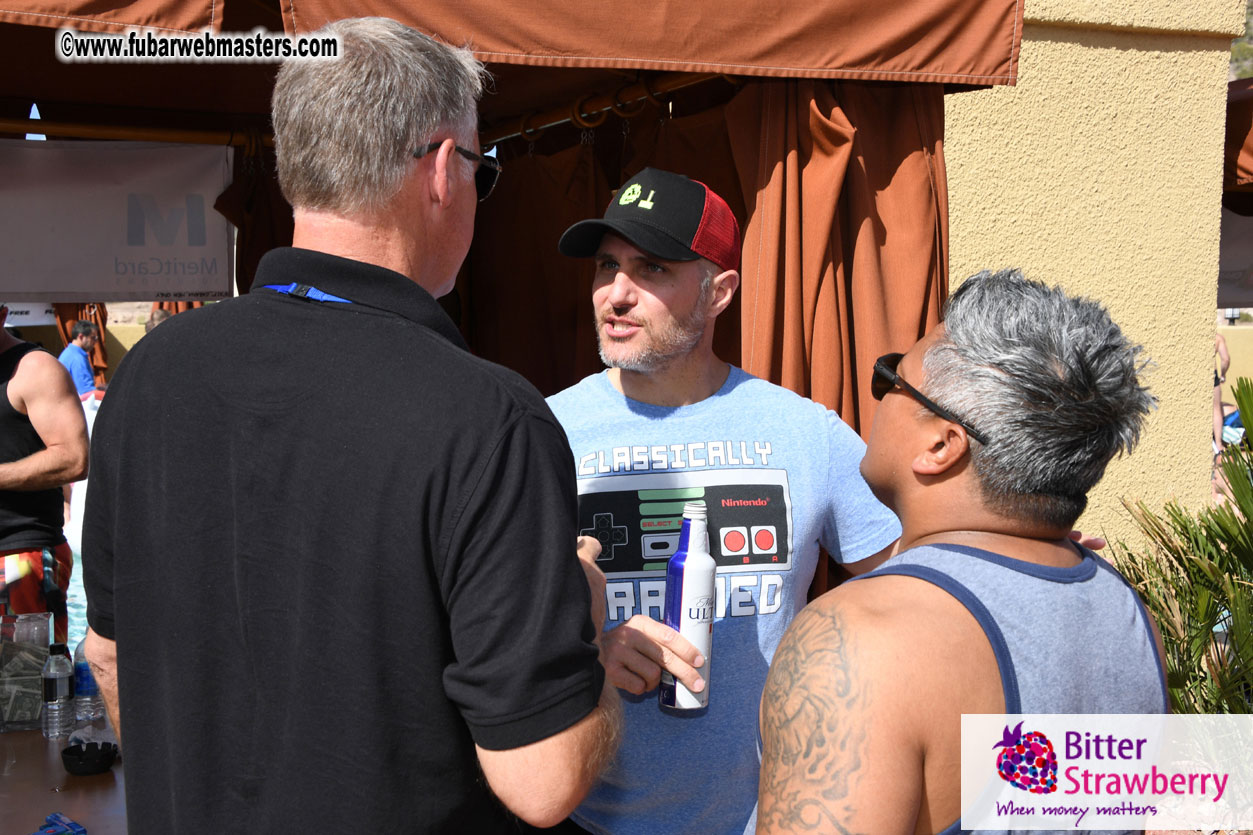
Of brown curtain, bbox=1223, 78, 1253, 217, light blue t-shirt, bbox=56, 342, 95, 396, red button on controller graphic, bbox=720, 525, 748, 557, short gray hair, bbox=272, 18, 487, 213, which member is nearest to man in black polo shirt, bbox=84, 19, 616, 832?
short gray hair, bbox=272, 18, 487, 213

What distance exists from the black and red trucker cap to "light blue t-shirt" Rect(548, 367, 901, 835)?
1.09 feet

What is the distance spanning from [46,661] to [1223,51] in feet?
17.6

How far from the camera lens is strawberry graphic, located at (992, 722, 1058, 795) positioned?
117 centimetres

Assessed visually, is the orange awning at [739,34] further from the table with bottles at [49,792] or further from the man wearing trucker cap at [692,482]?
the table with bottles at [49,792]

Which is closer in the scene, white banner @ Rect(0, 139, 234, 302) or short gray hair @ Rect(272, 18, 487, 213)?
short gray hair @ Rect(272, 18, 487, 213)

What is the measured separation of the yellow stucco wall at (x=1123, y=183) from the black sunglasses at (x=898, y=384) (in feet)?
9.70

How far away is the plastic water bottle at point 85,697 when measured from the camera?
8.89 ft

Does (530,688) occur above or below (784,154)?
below

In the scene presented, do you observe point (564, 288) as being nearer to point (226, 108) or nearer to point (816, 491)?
point (226, 108)

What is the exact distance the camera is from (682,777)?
1.92 m

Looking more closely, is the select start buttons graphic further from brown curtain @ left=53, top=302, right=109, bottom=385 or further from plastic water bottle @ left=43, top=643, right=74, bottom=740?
brown curtain @ left=53, top=302, right=109, bottom=385

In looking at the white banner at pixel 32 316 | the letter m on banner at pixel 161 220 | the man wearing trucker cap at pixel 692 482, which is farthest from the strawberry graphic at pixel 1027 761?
the white banner at pixel 32 316

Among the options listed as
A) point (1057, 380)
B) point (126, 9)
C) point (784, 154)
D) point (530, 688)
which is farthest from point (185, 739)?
point (784, 154)

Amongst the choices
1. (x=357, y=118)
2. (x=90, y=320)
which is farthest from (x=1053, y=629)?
(x=90, y=320)
